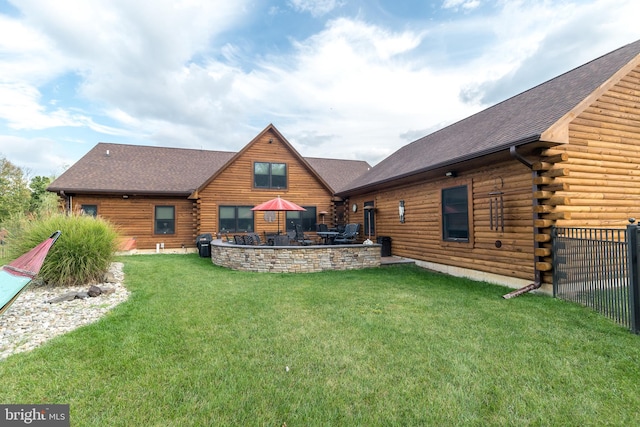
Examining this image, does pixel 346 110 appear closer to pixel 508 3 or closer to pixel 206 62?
pixel 206 62

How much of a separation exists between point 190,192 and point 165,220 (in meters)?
1.90

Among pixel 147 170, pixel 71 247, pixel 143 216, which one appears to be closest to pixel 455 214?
pixel 71 247

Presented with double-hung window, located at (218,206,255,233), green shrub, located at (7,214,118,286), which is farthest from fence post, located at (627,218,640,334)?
double-hung window, located at (218,206,255,233)

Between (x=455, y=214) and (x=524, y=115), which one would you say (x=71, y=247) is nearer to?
(x=455, y=214)

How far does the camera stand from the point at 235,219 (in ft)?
49.4

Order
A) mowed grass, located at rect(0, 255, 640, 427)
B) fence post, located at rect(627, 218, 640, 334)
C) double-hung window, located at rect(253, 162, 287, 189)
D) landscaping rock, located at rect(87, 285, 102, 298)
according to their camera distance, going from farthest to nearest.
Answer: double-hung window, located at rect(253, 162, 287, 189), landscaping rock, located at rect(87, 285, 102, 298), fence post, located at rect(627, 218, 640, 334), mowed grass, located at rect(0, 255, 640, 427)

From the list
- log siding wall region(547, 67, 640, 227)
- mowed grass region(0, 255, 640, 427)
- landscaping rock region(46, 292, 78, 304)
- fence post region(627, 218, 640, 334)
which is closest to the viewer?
mowed grass region(0, 255, 640, 427)

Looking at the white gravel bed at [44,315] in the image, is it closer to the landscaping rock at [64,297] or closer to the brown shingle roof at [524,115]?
the landscaping rock at [64,297]

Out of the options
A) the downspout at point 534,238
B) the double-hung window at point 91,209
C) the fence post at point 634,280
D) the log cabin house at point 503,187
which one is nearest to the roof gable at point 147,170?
the log cabin house at point 503,187

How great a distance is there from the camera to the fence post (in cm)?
414

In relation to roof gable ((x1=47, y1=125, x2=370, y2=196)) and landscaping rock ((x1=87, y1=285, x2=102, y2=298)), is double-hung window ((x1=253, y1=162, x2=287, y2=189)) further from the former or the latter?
landscaping rock ((x1=87, y1=285, x2=102, y2=298))

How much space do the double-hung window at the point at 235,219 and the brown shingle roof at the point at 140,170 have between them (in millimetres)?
2012

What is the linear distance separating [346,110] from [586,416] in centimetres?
1770

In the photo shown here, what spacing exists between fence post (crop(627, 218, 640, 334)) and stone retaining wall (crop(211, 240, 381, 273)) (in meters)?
6.25
